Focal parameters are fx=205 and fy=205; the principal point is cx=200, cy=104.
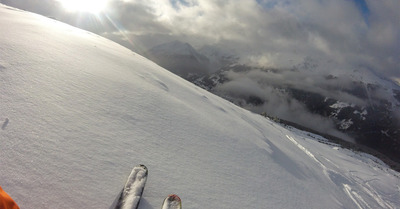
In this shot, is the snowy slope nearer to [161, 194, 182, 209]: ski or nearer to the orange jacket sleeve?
[161, 194, 182, 209]: ski

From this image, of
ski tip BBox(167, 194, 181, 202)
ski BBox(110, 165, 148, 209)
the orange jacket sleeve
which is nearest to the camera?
the orange jacket sleeve

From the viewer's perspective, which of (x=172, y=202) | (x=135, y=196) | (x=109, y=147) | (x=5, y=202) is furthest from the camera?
(x=109, y=147)

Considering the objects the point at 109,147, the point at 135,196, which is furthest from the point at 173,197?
the point at 109,147

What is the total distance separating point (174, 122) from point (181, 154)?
1.19 metres

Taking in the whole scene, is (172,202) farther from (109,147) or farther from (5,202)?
(5,202)

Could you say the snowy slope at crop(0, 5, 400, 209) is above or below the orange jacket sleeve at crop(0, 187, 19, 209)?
above

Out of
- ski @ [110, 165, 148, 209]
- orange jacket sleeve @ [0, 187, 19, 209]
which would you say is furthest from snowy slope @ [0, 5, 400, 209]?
orange jacket sleeve @ [0, 187, 19, 209]

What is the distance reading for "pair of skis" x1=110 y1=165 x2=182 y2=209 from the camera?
2.47 meters

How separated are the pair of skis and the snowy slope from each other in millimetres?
119

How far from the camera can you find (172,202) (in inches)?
108

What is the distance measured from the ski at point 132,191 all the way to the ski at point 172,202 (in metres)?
0.35

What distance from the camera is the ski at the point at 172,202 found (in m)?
2.66

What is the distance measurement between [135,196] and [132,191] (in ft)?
0.28

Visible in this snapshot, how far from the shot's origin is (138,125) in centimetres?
418
